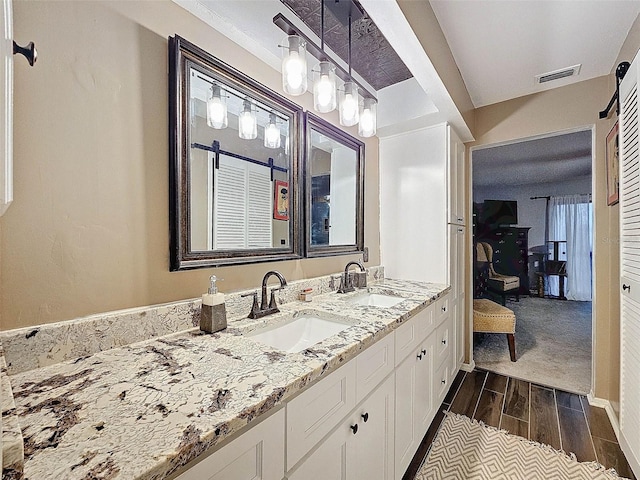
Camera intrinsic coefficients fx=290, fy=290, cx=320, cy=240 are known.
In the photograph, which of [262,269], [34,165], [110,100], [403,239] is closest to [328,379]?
[262,269]

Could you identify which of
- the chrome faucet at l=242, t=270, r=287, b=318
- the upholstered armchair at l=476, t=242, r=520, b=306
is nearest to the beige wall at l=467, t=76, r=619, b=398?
the chrome faucet at l=242, t=270, r=287, b=318

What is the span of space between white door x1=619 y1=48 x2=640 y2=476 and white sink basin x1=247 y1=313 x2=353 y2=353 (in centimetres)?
138

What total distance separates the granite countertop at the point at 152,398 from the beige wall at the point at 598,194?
1984mm

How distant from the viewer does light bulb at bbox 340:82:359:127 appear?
1.56 metres

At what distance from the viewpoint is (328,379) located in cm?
84

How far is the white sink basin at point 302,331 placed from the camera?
123 cm

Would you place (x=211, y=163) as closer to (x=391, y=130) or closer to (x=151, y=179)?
(x=151, y=179)

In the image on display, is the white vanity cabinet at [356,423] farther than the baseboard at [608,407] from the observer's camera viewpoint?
No

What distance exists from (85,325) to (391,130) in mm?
2221

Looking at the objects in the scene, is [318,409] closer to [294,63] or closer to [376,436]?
[376,436]

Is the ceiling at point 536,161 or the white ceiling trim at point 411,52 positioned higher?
the ceiling at point 536,161

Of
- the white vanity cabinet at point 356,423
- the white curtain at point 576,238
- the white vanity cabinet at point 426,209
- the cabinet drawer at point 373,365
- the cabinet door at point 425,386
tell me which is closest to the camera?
the white vanity cabinet at point 356,423

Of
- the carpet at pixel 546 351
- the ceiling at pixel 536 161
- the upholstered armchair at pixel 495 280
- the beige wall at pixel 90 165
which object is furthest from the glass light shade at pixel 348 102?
the upholstered armchair at pixel 495 280

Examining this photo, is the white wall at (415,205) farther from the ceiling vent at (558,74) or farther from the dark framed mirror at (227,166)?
the dark framed mirror at (227,166)
